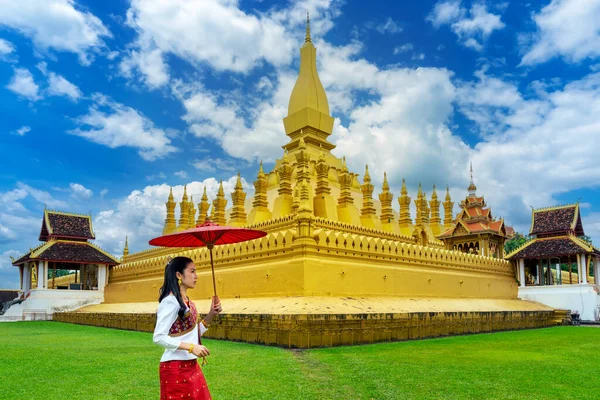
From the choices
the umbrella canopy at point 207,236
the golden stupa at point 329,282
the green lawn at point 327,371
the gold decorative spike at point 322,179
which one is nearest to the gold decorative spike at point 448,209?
the golden stupa at point 329,282

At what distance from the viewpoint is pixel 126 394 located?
654 cm

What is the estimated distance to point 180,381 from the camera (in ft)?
13.6

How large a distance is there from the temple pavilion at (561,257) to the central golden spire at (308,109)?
12.5m

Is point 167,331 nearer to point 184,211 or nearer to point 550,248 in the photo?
point 550,248

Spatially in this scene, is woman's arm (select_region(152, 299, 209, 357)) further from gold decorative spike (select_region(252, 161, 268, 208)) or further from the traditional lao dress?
gold decorative spike (select_region(252, 161, 268, 208))

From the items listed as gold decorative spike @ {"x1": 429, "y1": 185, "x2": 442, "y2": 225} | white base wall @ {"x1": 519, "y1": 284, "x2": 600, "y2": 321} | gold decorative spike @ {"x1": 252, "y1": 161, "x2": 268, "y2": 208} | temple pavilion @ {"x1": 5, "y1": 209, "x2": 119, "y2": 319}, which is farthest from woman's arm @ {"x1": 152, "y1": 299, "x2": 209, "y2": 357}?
gold decorative spike @ {"x1": 429, "y1": 185, "x2": 442, "y2": 225}

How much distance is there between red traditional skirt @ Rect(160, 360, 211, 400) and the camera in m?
4.14

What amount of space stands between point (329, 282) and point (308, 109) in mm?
17295

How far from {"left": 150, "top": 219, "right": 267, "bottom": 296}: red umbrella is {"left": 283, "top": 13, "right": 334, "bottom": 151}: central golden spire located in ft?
74.1

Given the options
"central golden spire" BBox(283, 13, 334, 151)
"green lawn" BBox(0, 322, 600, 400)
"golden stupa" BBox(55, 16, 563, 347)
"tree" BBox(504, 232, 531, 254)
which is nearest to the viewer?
"green lawn" BBox(0, 322, 600, 400)

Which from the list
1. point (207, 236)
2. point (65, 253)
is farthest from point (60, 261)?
point (207, 236)

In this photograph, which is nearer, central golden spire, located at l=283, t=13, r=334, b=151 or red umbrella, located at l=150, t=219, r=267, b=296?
red umbrella, located at l=150, t=219, r=267, b=296

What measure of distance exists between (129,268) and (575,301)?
20.3 metres

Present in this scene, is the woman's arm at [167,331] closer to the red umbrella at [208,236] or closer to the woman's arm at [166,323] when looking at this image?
the woman's arm at [166,323]
